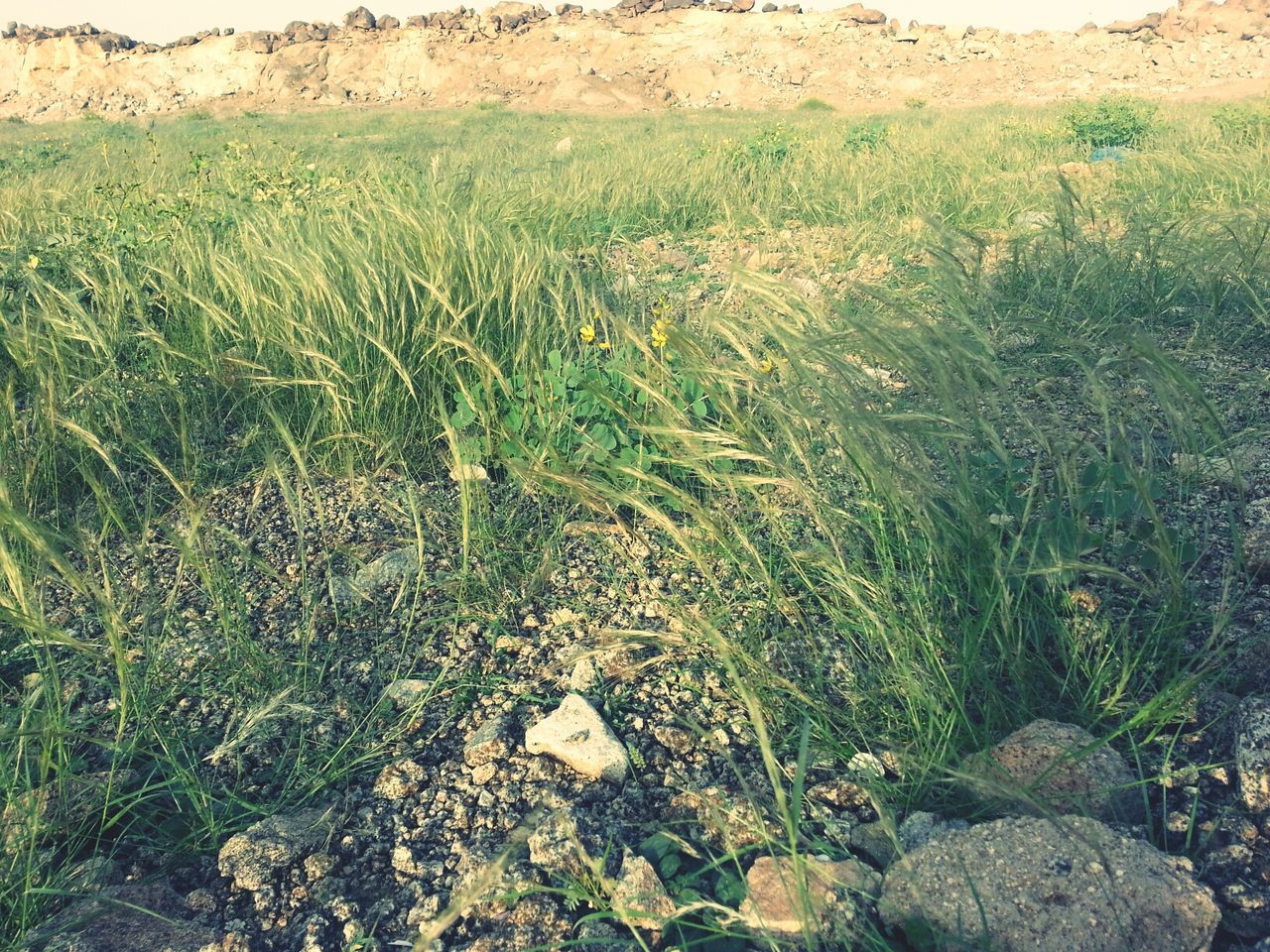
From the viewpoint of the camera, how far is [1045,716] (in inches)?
50.1

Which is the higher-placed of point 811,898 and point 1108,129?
point 1108,129

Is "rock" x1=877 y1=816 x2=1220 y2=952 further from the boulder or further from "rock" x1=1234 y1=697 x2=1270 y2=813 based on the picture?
the boulder

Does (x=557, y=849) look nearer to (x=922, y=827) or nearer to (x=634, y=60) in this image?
(x=922, y=827)

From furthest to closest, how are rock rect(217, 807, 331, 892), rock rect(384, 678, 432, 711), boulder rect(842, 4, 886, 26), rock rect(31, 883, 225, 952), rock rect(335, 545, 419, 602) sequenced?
boulder rect(842, 4, 886, 26) < rock rect(335, 545, 419, 602) < rock rect(384, 678, 432, 711) < rock rect(217, 807, 331, 892) < rock rect(31, 883, 225, 952)

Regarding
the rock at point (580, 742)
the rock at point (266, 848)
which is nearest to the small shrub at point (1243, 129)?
the rock at point (580, 742)

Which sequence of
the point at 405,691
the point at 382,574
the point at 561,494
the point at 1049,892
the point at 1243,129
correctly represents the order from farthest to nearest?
the point at 1243,129 → the point at 561,494 → the point at 382,574 → the point at 405,691 → the point at 1049,892

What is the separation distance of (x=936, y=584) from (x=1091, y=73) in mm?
37539

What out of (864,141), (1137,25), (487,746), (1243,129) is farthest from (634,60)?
(487,746)

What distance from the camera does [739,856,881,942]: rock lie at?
0.98 metres

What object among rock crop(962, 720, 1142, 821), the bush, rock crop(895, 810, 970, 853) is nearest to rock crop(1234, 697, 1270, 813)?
rock crop(962, 720, 1142, 821)

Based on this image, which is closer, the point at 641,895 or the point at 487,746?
the point at 641,895

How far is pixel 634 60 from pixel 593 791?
36.1 metres

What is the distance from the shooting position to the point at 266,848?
1.15m

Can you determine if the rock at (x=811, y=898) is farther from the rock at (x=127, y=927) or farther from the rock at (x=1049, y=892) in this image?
the rock at (x=127, y=927)
